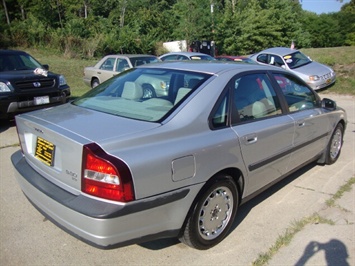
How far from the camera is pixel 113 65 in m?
11.7

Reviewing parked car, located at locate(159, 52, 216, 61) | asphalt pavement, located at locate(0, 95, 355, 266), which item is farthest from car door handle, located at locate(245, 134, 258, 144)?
parked car, located at locate(159, 52, 216, 61)

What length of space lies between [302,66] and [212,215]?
1139 cm

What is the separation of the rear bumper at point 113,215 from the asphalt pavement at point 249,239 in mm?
443

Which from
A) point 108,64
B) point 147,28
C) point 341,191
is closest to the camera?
point 341,191

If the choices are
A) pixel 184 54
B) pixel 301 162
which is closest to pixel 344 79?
pixel 184 54

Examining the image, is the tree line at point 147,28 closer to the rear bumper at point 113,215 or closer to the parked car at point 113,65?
the parked car at point 113,65

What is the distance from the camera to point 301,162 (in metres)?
4.16

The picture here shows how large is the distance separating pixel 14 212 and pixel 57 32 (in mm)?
23175

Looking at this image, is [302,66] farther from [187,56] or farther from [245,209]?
[245,209]

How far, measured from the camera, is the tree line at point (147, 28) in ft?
77.8

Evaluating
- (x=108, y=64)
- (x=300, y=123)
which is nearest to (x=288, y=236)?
(x=300, y=123)

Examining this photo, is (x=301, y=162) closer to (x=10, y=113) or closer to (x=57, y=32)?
(x=10, y=113)

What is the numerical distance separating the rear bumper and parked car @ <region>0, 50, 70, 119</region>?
177 inches

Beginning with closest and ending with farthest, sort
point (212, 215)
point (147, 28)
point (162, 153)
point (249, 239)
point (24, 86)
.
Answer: point (162, 153)
point (212, 215)
point (249, 239)
point (24, 86)
point (147, 28)
